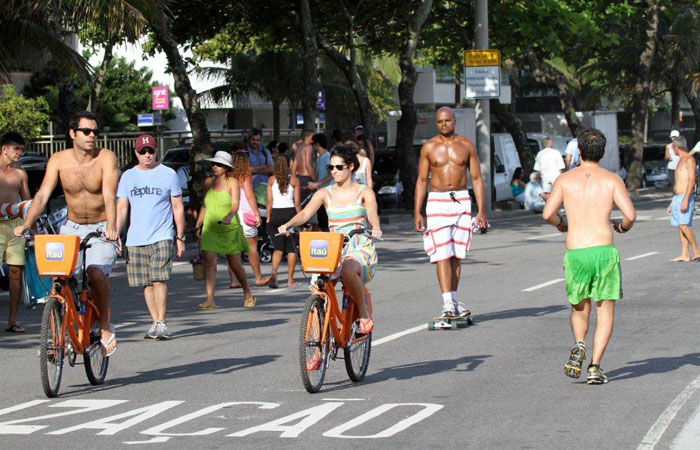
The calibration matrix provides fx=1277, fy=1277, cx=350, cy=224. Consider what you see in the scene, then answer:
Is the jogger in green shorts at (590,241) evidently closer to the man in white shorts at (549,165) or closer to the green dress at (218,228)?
the green dress at (218,228)

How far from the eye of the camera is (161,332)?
11.7 meters

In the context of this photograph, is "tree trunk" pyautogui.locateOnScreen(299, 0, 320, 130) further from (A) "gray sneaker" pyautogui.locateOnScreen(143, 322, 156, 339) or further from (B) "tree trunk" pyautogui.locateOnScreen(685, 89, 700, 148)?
(B) "tree trunk" pyautogui.locateOnScreen(685, 89, 700, 148)

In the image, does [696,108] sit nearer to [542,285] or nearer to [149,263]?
[542,285]

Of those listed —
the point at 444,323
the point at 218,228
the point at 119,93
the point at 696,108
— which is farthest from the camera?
the point at 696,108

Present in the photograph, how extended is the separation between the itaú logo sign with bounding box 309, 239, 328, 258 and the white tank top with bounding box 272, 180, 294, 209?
26.5 feet

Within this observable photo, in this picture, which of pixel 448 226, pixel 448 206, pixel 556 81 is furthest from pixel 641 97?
pixel 448 226

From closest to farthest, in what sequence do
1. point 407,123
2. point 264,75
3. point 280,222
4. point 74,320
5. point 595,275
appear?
point 595,275 → point 74,320 → point 280,222 → point 407,123 → point 264,75

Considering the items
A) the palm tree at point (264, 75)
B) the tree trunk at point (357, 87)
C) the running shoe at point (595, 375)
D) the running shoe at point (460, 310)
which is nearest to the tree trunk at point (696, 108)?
the palm tree at point (264, 75)

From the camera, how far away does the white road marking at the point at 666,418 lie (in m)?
7.11

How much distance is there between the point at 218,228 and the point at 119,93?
39665 mm

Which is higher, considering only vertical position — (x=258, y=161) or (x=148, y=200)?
(x=258, y=161)

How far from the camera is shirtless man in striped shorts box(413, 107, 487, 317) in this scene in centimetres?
1195

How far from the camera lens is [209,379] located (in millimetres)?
9531

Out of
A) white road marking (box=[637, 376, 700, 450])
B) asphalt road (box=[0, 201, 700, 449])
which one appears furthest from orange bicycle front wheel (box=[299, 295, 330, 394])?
white road marking (box=[637, 376, 700, 450])
